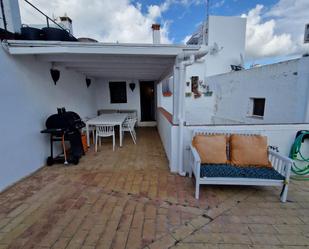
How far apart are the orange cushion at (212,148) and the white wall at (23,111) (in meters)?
3.09

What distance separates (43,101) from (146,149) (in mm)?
2721

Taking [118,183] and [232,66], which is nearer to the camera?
[118,183]

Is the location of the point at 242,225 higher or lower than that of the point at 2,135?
lower

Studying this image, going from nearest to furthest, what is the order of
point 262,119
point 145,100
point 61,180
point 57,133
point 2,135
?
1. point 2,135
2. point 61,180
3. point 57,133
4. point 262,119
5. point 145,100

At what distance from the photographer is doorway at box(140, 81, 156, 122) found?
780 cm

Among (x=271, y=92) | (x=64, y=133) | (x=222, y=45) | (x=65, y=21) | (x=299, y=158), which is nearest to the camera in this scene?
(x=299, y=158)

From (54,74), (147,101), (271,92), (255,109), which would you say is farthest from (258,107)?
(54,74)

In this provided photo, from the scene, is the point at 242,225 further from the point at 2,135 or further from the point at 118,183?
the point at 2,135

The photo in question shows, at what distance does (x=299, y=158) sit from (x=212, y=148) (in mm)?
1993

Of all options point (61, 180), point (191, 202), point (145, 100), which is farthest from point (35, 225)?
point (145, 100)

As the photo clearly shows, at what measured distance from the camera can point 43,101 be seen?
3.56 m

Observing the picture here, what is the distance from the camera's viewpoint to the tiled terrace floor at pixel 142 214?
1.62 meters

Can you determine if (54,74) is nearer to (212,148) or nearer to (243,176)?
(212,148)

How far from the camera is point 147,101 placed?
7.99 metres
